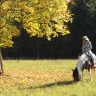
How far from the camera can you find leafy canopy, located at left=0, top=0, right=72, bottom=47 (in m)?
18.5

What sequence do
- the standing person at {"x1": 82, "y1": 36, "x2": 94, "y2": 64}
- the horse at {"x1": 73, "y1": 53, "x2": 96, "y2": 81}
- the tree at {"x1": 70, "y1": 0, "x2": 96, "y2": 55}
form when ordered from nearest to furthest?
1. the horse at {"x1": 73, "y1": 53, "x2": 96, "y2": 81}
2. the standing person at {"x1": 82, "y1": 36, "x2": 94, "y2": 64}
3. the tree at {"x1": 70, "y1": 0, "x2": 96, "y2": 55}

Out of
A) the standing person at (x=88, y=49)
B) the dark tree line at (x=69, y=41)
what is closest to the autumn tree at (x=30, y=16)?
the standing person at (x=88, y=49)

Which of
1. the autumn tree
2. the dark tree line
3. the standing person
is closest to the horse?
the standing person

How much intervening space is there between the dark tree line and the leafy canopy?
36.3 metres

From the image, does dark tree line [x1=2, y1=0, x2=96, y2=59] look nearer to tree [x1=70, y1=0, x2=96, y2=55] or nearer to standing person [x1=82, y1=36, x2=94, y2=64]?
tree [x1=70, y1=0, x2=96, y2=55]

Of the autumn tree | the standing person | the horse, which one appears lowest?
the horse

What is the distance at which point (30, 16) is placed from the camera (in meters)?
19.5

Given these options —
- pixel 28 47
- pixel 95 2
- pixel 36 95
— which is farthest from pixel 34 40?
pixel 36 95

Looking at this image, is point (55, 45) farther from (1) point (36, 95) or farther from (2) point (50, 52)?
(1) point (36, 95)

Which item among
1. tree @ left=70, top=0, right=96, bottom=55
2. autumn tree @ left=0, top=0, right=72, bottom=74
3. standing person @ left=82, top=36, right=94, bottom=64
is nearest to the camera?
standing person @ left=82, top=36, right=94, bottom=64

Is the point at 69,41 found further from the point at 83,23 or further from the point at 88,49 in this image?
the point at 88,49

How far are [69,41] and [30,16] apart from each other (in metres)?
39.6

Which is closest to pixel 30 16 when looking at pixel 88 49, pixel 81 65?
pixel 88 49

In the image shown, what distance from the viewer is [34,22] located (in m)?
20.2
